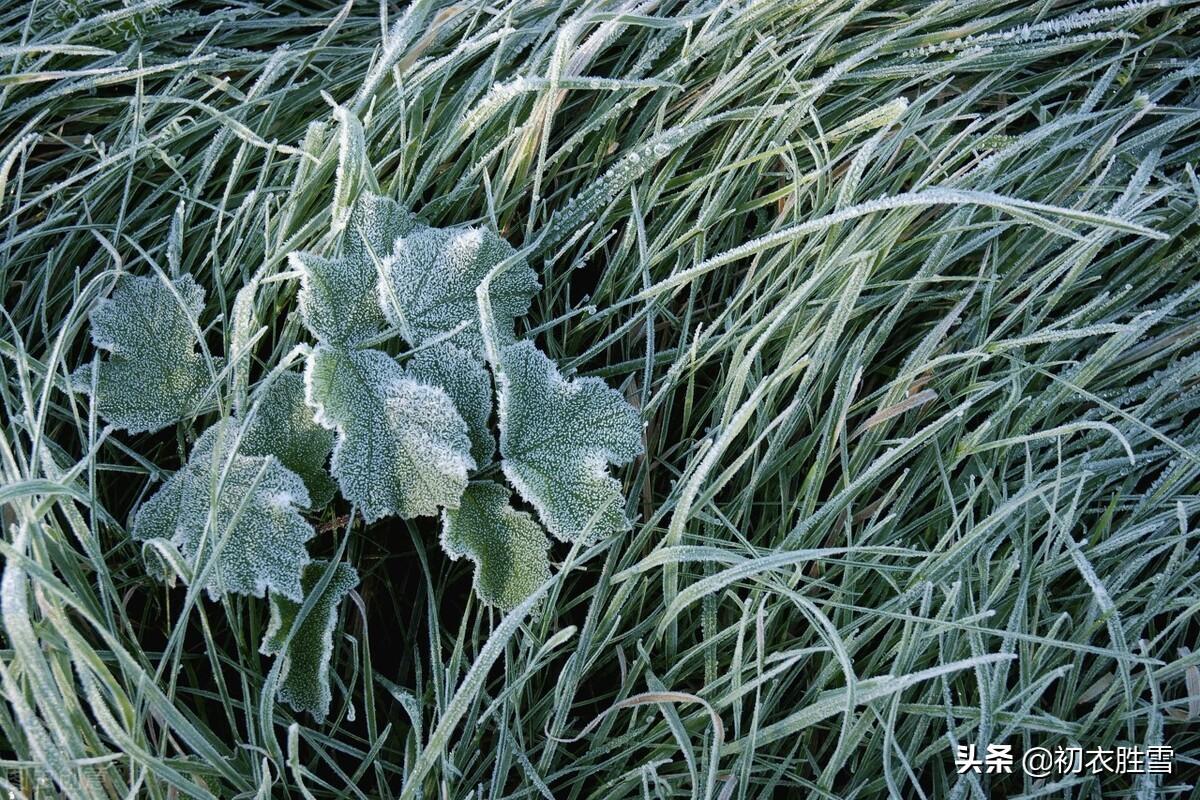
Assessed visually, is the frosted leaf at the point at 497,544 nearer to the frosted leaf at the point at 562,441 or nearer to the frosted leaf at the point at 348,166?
the frosted leaf at the point at 562,441

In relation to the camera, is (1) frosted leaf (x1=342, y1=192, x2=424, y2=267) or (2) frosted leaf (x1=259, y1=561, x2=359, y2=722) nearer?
(2) frosted leaf (x1=259, y1=561, x2=359, y2=722)

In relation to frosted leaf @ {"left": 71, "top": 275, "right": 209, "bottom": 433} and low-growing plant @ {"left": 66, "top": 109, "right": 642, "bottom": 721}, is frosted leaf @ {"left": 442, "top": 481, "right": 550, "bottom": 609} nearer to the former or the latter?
low-growing plant @ {"left": 66, "top": 109, "right": 642, "bottom": 721}

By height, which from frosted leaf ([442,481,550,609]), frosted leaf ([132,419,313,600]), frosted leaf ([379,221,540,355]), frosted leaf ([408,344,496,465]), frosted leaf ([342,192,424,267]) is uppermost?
frosted leaf ([342,192,424,267])

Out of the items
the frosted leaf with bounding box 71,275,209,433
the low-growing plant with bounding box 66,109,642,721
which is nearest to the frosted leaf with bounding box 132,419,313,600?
the low-growing plant with bounding box 66,109,642,721

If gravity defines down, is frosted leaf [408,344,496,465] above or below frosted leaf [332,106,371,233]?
below

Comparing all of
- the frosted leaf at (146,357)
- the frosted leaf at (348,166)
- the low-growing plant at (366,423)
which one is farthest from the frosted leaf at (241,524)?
the frosted leaf at (348,166)

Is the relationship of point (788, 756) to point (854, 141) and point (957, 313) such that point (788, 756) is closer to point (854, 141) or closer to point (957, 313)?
point (957, 313)
